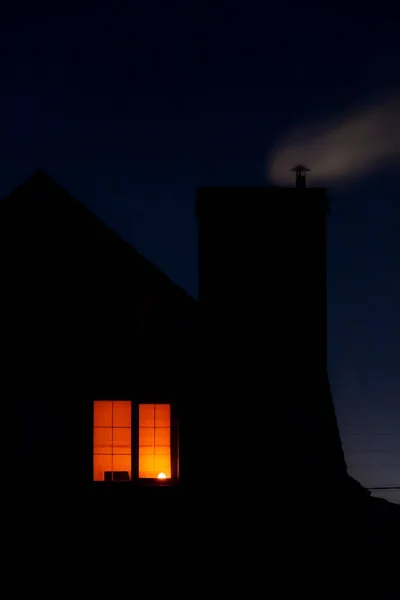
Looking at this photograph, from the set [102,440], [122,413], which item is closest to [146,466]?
[102,440]

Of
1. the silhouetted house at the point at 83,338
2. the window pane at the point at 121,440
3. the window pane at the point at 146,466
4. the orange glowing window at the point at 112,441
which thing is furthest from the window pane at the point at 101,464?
the window pane at the point at 146,466

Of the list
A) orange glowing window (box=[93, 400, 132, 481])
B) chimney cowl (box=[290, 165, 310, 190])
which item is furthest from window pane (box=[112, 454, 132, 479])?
chimney cowl (box=[290, 165, 310, 190])

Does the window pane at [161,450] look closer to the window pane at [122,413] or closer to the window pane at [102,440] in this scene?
the window pane at [122,413]

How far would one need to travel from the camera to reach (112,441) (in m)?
10.1

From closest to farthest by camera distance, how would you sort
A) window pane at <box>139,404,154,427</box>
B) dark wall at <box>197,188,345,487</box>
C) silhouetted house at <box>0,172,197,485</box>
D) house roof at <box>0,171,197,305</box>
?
silhouetted house at <box>0,172,197,485</box> → house roof at <box>0,171,197,305</box> → window pane at <box>139,404,154,427</box> → dark wall at <box>197,188,345,487</box>

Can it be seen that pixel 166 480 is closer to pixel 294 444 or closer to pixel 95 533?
pixel 95 533

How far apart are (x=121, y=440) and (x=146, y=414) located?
0.63m

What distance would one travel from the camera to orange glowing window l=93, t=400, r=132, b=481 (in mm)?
9930

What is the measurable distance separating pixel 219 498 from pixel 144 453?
1.25m

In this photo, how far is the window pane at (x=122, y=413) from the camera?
32.6 ft

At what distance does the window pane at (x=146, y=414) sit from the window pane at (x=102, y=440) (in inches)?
20.0

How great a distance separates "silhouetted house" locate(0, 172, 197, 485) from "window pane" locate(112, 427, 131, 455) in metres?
0.07

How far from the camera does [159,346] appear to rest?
977 cm

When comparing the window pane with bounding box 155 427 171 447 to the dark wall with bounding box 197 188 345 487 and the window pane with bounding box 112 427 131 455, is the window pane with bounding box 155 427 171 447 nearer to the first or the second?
the window pane with bounding box 112 427 131 455
